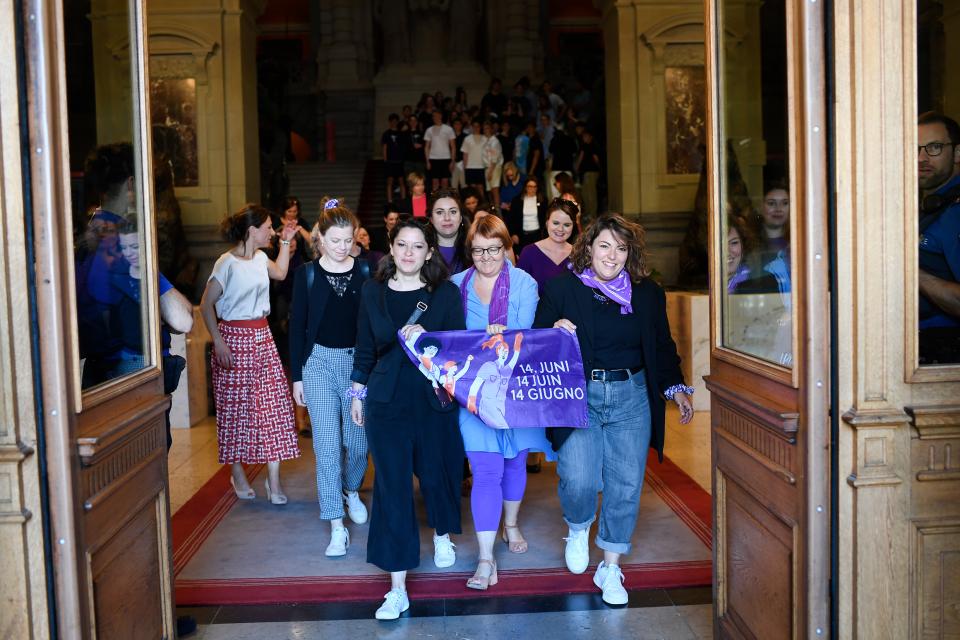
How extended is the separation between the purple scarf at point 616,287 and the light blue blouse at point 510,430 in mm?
408


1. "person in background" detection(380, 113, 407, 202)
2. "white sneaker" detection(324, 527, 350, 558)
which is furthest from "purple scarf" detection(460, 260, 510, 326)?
"person in background" detection(380, 113, 407, 202)

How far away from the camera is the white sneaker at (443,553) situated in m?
4.61

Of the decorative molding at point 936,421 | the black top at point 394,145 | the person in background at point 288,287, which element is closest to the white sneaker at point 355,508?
the person in background at point 288,287

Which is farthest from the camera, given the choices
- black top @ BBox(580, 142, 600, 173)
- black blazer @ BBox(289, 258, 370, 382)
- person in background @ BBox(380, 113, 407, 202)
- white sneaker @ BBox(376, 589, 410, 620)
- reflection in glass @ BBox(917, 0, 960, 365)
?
person in background @ BBox(380, 113, 407, 202)

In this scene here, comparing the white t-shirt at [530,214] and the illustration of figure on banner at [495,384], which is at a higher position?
the white t-shirt at [530,214]

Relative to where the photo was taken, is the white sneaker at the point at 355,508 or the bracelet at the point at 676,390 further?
the white sneaker at the point at 355,508

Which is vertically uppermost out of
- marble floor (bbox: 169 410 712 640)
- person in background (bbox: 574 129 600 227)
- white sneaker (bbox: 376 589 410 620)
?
person in background (bbox: 574 129 600 227)

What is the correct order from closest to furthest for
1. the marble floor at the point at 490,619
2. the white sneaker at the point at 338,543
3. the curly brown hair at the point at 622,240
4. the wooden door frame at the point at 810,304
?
the wooden door frame at the point at 810,304
the marble floor at the point at 490,619
the curly brown hair at the point at 622,240
the white sneaker at the point at 338,543

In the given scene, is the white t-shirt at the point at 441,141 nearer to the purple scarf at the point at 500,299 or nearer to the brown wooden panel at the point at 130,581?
the purple scarf at the point at 500,299

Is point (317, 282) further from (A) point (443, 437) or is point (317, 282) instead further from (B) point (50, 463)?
(B) point (50, 463)

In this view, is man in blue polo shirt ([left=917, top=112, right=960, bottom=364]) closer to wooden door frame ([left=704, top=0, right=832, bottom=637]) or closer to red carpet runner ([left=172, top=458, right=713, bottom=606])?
wooden door frame ([left=704, top=0, right=832, bottom=637])

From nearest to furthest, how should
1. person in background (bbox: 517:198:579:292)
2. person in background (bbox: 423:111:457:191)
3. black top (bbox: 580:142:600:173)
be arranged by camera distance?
person in background (bbox: 517:198:579:292)
black top (bbox: 580:142:600:173)
person in background (bbox: 423:111:457:191)

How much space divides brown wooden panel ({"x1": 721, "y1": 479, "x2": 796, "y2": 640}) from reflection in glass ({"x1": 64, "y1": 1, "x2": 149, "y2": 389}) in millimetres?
2141

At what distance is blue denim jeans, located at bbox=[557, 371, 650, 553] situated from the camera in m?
A: 4.16
